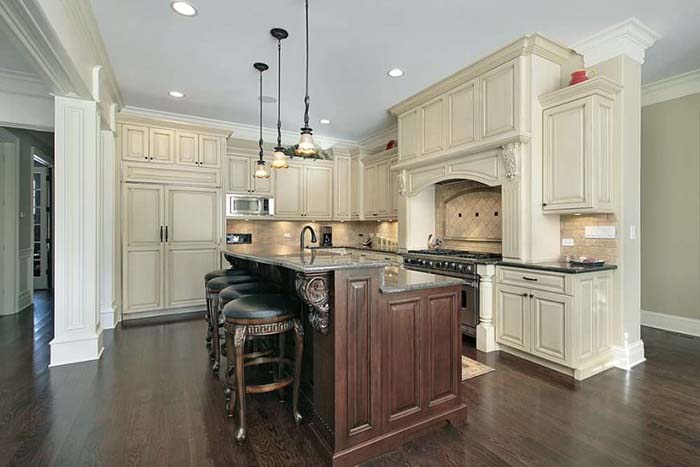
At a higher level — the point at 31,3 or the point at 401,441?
the point at 31,3

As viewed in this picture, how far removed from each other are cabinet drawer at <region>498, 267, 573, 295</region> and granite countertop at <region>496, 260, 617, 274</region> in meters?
0.05

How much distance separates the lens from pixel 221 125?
547 cm

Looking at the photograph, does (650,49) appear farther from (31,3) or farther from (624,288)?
(31,3)

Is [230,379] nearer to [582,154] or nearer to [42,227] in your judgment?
[582,154]

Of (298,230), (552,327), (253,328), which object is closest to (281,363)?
(253,328)

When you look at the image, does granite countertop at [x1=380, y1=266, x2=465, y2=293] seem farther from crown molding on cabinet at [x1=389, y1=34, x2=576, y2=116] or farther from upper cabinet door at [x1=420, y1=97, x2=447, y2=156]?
crown molding on cabinet at [x1=389, y1=34, x2=576, y2=116]

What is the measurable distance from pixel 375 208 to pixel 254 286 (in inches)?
133

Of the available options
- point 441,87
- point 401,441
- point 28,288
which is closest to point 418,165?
point 441,87

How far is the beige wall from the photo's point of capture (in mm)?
3781

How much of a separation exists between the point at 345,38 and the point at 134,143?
10.6 feet

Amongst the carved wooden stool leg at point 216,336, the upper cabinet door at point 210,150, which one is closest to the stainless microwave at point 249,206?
the upper cabinet door at point 210,150

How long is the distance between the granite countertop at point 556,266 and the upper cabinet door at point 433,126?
1529 millimetres

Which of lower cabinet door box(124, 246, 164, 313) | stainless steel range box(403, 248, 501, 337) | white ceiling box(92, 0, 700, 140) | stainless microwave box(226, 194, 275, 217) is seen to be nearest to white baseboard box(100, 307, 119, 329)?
lower cabinet door box(124, 246, 164, 313)

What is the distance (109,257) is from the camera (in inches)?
165
